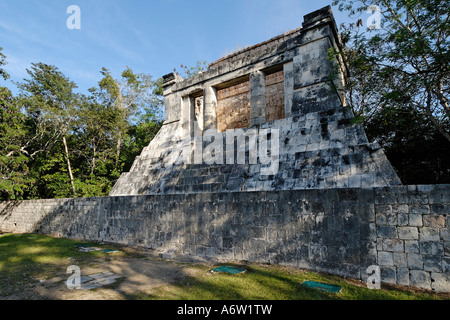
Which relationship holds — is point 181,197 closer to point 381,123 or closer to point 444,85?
point 381,123

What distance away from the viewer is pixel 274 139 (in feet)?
20.6

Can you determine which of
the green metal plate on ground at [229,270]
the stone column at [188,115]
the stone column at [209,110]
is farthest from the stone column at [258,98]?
the green metal plate on ground at [229,270]

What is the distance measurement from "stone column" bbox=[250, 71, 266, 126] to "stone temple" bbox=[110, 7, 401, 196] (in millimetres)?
28

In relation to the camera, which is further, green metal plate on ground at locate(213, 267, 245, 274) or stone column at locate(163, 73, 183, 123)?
stone column at locate(163, 73, 183, 123)

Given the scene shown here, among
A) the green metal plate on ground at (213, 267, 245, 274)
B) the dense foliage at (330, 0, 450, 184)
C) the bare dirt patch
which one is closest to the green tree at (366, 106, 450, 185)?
the dense foliage at (330, 0, 450, 184)

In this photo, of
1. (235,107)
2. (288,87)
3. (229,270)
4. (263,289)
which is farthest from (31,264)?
(235,107)

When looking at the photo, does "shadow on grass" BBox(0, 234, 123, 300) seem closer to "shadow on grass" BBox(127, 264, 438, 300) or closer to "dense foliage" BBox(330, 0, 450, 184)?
"shadow on grass" BBox(127, 264, 438, 300)

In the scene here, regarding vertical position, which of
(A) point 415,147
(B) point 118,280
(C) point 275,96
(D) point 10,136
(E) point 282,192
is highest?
(C) point 275,96

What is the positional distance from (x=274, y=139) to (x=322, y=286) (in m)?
3.55

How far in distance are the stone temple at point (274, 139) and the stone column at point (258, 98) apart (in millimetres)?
28

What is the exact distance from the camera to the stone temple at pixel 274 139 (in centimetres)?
506

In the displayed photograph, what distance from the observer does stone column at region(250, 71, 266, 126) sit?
7148mm

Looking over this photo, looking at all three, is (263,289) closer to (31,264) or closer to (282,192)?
(282,192)

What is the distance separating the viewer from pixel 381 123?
8.35m
